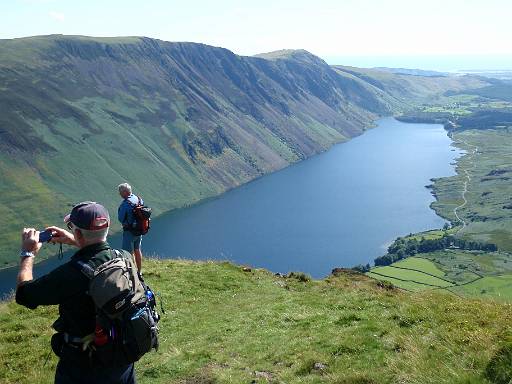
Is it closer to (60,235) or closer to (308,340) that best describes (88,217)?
(60,235)

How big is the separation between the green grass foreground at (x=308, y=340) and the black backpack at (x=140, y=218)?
4.03 m

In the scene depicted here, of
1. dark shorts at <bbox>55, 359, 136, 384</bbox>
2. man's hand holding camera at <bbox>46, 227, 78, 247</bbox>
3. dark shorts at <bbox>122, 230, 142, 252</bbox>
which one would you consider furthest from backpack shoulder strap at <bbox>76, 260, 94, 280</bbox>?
dark shorts at <bbox>122, 230, 142, 252</bbox>

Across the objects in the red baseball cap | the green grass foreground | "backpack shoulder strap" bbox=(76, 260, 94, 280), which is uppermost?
the red baseball cap

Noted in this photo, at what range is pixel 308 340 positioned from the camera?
16141 mm

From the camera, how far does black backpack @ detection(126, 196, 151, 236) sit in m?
21.0

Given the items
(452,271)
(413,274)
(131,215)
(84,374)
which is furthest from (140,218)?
(452,271)

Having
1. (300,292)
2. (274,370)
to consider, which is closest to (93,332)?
(274,370)

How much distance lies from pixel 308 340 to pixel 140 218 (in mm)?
9400

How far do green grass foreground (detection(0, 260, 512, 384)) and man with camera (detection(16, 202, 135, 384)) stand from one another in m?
6.37

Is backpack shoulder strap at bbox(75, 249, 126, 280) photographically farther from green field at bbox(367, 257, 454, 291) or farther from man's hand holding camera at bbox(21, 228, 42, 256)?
green field at bbox(367, 257, 454, 291)

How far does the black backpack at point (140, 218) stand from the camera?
2102 centimetres

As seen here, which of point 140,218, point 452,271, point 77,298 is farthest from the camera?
point 452,271

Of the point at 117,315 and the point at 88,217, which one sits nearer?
the point at 117,315

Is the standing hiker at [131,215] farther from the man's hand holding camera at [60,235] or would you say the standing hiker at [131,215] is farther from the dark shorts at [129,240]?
the man's hand holding camera at [60,235]
